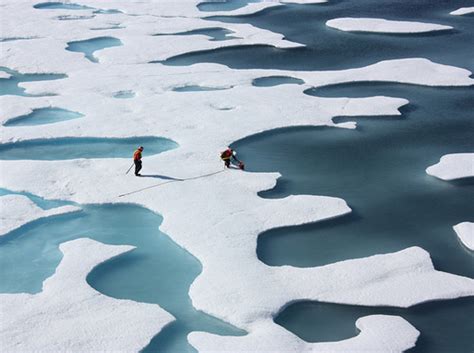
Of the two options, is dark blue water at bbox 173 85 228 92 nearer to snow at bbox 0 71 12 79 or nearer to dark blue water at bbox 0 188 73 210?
snow at bbox 0 71 12 79

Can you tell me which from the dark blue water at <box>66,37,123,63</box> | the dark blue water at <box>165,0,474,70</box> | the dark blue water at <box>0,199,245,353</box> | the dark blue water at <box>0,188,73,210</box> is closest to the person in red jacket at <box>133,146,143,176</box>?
the dark blue water at <box>0,199,245,353</box>

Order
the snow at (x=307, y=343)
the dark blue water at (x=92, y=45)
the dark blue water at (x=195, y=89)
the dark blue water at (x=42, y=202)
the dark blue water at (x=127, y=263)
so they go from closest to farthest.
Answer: the snow at (x=307, y=343) → the dark blue water at (x=127, y=263) → the dark blue water at (x=42, y=202) → the dark blue water at (x=195, y=89) → the dark blue water at (x=92, y=45)

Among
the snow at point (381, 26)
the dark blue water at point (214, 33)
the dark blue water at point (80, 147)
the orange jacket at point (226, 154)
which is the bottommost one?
the dark blue water at point (80, 147)

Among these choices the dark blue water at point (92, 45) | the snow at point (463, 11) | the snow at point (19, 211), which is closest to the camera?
the snow at point (19, 211)

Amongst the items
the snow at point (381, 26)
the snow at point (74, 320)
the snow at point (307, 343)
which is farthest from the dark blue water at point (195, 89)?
the snow at point (307, 343)

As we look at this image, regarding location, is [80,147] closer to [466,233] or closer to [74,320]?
[74,320]

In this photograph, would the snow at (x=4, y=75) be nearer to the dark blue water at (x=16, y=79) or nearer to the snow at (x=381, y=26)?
the dark blue water at (x=16, y=79)

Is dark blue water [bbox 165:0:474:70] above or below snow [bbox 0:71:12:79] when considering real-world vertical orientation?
above
